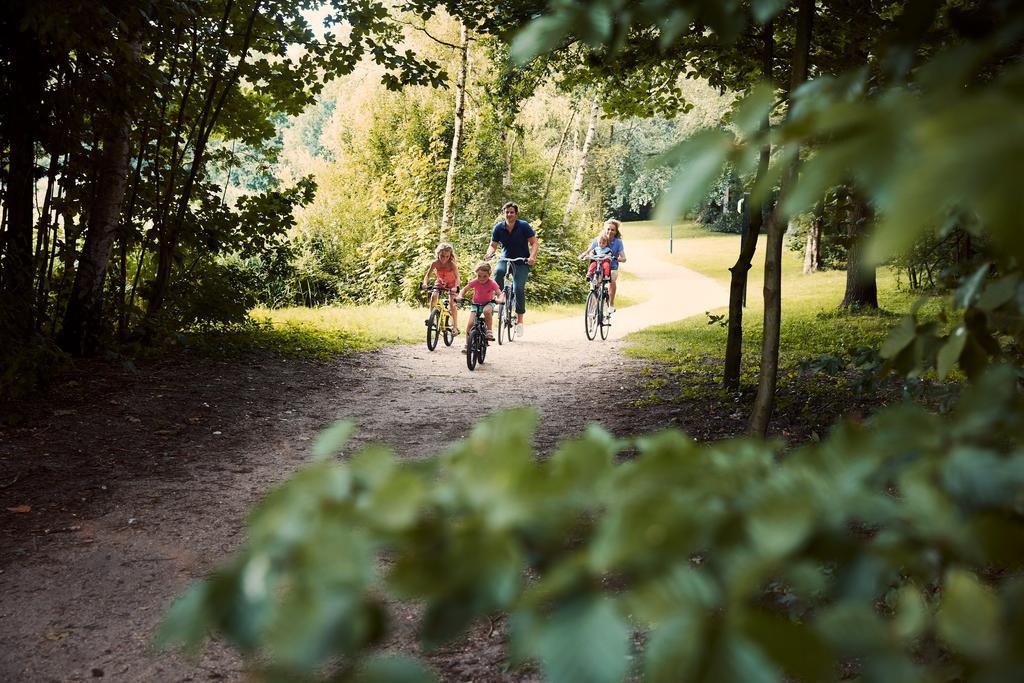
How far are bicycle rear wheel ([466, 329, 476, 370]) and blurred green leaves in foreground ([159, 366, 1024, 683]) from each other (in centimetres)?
1043

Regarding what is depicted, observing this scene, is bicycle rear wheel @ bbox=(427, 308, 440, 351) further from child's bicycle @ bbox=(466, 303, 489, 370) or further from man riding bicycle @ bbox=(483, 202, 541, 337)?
man riding bicycle @ bbox=(483, 202, 541, 337)

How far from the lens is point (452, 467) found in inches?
30.6

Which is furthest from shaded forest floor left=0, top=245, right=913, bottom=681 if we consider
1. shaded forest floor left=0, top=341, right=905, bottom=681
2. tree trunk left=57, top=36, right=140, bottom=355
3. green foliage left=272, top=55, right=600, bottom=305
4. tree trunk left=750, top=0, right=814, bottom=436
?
green foliage left=272, top=55, right=600, bottom=305

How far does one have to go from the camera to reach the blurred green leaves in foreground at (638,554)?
601 millimetres

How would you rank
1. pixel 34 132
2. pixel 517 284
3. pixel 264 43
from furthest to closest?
pixel 517 284 → pixel 264 43 → pixel 34 132

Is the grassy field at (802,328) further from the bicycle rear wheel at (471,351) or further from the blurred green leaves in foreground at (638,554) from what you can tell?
the blurred green leaves in foreground at (638,554)

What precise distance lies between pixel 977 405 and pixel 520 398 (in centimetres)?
841

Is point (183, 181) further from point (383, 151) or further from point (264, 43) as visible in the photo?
point (383, 151)

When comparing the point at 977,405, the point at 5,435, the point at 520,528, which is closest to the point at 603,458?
the point at 520,528

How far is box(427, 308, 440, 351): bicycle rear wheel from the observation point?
12.6 m

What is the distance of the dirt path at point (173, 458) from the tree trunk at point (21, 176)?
96 centimetres

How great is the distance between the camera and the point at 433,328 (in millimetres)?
12758

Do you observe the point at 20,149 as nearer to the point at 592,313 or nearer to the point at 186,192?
the point at 186,192

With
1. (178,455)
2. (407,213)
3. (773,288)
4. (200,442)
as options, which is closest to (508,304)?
(200,442)
